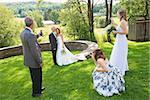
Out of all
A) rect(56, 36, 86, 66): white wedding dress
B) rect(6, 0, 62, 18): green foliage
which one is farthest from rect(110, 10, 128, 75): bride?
rect(6, 0, 62, 18): green foliage

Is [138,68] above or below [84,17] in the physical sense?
below

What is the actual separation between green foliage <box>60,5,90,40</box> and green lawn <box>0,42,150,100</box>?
7.32m

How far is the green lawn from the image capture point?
7.07 meters

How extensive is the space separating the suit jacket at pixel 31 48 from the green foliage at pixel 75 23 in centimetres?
1140

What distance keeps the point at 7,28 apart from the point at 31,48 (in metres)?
10.5

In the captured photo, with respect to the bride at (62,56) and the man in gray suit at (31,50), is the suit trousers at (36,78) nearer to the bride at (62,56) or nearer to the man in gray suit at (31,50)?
the man in gray suit at (31,50)

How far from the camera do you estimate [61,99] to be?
22.9ft

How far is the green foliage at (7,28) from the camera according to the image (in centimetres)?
1677

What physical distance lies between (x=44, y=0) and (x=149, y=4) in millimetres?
6861

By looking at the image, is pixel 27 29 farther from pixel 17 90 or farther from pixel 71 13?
pixel 71 13

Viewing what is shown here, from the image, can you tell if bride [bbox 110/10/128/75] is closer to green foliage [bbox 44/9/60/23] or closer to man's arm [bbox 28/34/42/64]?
man's arm [bbox 28/34/42/64]

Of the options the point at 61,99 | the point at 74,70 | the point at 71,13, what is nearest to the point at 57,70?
the point at 74,70

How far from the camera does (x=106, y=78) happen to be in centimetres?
698

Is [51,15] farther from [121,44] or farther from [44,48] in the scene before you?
[121,44]
